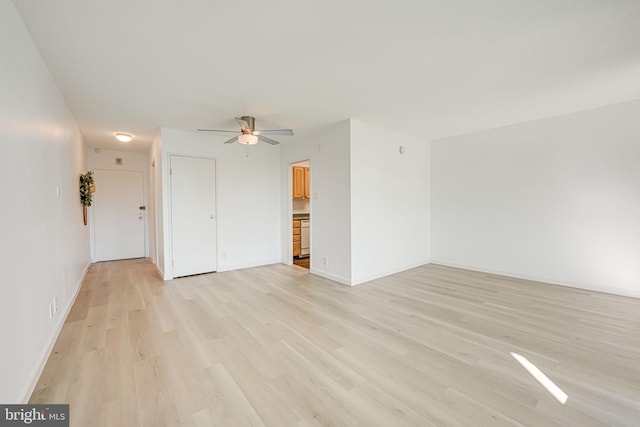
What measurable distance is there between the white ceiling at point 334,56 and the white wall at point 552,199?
43cm

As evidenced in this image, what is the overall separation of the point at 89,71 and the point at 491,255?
6094 millimetres

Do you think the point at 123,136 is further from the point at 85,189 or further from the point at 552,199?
the point at 552,199

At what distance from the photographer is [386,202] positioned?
4.59 metres

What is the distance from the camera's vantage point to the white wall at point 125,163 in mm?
5844

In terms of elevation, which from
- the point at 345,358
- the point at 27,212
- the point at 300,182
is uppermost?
the point at 300,182

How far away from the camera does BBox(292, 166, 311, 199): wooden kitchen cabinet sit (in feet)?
20.9

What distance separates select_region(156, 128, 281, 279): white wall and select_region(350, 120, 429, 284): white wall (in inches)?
84.2

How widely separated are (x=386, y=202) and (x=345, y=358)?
2.96m

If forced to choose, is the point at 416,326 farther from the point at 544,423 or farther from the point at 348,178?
the point at 348,178

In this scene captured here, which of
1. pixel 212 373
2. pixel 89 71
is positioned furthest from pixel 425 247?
pixel 89 71

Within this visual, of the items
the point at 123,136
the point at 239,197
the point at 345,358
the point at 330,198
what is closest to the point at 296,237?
the point at 239,197

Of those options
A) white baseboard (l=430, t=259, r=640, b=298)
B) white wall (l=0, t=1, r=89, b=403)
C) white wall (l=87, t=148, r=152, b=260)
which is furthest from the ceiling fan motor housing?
white baseboard (l=430, t=259, r=640, b=298)

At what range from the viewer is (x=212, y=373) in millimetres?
1957

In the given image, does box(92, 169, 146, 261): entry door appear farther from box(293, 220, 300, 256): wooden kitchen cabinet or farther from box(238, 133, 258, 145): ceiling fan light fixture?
box(238, 133, 258, 145): ceiling fan light fixture
